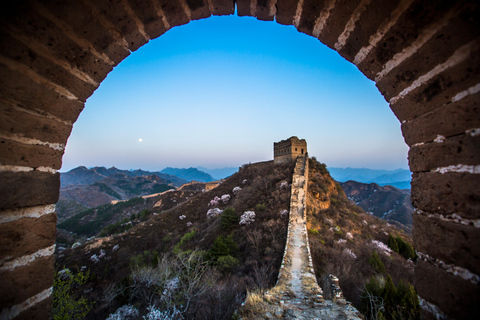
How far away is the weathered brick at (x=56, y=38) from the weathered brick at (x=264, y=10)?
1644 mm

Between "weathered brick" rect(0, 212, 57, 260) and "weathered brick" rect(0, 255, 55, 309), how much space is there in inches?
4.6

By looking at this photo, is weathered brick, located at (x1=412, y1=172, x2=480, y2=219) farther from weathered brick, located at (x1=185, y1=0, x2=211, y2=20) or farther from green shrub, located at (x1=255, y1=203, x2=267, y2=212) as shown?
green shrub, located at (x1=255, y1=203, x2=267, y2=212)

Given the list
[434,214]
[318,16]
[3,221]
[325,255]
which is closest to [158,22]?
[318,16]

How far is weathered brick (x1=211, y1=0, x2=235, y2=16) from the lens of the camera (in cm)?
207

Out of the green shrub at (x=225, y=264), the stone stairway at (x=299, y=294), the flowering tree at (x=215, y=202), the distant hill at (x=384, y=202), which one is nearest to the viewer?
the stone stairway at (x=299, y=294)

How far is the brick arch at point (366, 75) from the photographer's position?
1.25 metres

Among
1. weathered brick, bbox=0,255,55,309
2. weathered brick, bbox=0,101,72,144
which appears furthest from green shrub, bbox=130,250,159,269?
weathered brick, bbox=0,101,72,144

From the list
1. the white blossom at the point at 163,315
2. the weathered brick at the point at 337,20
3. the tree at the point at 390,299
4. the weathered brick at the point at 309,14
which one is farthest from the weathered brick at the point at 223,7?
the tree at the point at 390,299

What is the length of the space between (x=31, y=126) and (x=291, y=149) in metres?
25.6

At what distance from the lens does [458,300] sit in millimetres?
1258

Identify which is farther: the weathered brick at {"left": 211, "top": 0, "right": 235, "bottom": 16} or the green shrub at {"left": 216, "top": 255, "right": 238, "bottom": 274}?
the green shrub at {"left": 216, "top": 255, "right": 238, "bottom": 274}

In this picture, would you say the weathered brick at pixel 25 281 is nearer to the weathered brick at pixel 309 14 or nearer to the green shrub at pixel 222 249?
the weathered brick at pixel 309 14

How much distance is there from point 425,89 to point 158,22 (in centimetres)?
262

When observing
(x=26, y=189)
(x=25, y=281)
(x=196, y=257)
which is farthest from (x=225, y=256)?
(x=26, y=189)
